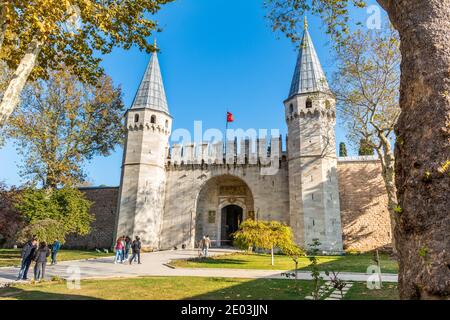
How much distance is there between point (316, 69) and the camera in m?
19.8

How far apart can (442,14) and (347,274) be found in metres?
7.70

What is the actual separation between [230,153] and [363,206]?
9.60 meters

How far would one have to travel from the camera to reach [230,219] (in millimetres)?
22812

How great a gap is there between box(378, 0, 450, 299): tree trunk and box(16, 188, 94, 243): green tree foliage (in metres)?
14.6

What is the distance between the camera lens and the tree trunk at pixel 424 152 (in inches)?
87.6

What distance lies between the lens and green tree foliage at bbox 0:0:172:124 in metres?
6.01

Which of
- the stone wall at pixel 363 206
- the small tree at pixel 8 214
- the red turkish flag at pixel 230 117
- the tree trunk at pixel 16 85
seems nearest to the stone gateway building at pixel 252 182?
the stone wall at pixel 363 206

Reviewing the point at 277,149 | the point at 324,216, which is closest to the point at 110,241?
the point at 277,149

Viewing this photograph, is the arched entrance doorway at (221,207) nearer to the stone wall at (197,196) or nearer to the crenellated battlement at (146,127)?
the stone wall at (197,196)

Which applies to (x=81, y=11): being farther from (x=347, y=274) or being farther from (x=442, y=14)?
(x=347, y=274)

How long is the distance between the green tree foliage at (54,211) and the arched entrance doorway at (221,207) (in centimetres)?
820

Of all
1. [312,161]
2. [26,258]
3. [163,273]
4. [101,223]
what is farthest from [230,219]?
[26,258]

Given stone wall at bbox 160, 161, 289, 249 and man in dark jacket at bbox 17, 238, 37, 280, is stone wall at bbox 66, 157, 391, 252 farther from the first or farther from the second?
man in dark jacket at bbox 17, 238, 37, 280

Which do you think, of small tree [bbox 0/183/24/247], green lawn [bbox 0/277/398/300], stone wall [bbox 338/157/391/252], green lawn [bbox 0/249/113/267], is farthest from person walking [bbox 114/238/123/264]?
stone wall [bbox 338/157/391/252]
